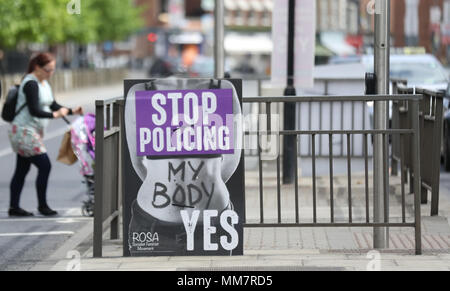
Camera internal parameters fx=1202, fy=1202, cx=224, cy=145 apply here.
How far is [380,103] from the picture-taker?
835 cm

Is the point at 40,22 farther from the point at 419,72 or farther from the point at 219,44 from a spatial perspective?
the point at 219,44

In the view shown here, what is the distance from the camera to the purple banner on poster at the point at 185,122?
7.98 meters

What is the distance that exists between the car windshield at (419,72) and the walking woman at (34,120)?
10.2 m

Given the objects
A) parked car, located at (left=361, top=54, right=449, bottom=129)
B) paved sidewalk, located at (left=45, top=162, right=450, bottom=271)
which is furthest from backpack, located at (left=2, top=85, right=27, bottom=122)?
parked car, located at (left=361, top=54, right=449, bottom=129)

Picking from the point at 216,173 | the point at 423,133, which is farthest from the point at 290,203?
the point at 216,173

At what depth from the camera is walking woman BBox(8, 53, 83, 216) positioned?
11508mm

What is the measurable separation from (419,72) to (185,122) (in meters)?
13.9

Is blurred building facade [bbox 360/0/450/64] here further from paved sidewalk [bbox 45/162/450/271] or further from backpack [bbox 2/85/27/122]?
paved sidewalk [bbox 45/162/450/271]

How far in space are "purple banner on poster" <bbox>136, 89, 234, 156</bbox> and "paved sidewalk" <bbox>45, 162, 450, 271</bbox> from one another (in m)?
0.76

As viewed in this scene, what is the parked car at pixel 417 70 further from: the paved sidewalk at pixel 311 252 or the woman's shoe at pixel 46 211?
the paved sidewalk at pixel 311 252

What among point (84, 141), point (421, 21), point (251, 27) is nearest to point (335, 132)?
point (84, 141)

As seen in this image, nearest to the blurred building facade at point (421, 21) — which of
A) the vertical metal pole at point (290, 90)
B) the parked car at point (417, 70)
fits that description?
the parked car at point (417, 70)
